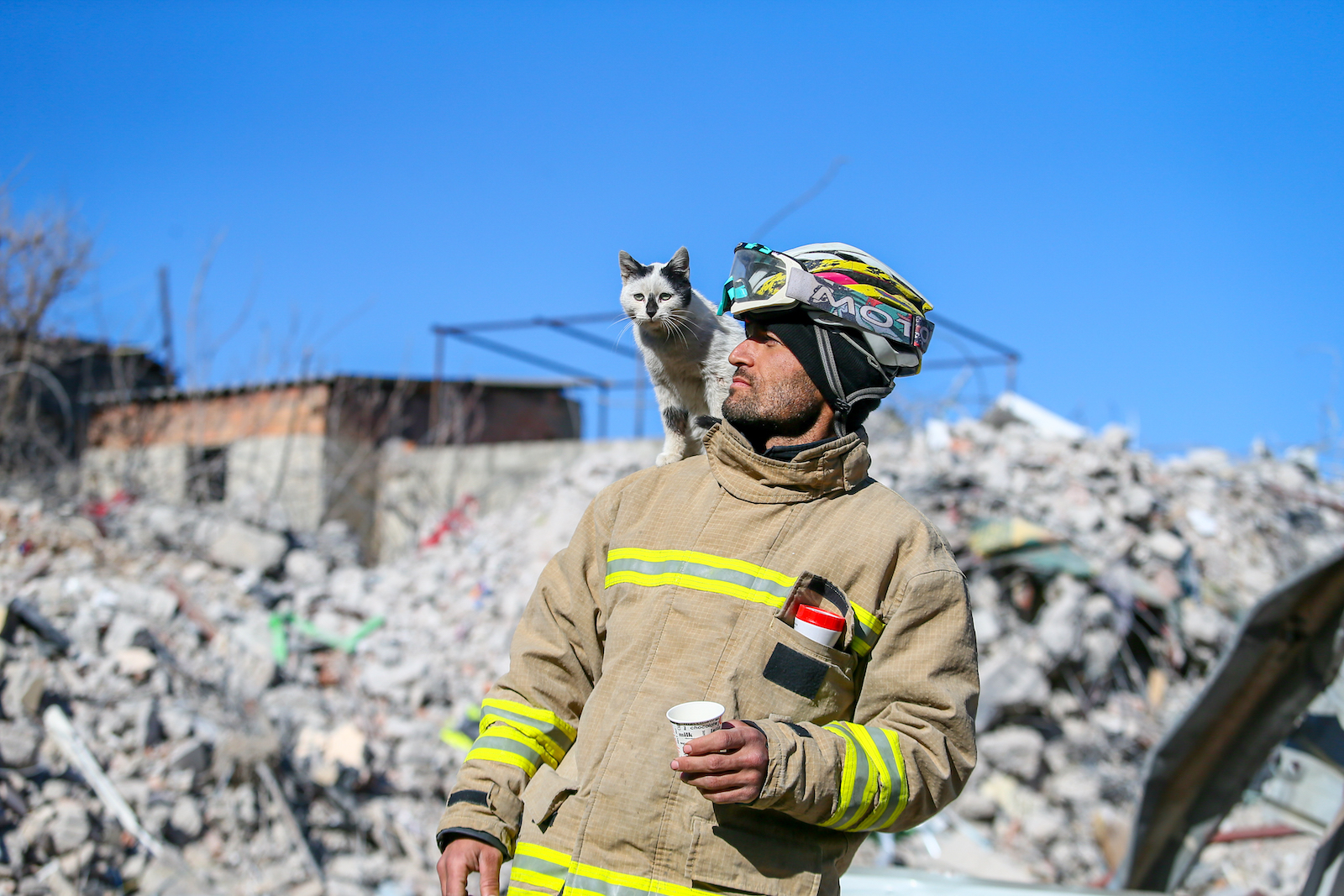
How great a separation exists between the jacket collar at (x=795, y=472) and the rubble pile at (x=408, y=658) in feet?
16.6

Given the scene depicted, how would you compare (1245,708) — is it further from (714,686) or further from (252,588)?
(252,588)

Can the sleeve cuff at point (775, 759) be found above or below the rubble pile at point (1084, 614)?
above

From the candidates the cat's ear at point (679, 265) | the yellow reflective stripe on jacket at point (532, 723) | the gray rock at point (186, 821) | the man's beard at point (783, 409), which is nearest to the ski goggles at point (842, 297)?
the man's beard at point (783, 409)

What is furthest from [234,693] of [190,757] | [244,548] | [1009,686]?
[1009,686]

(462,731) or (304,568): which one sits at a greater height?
(304,568)

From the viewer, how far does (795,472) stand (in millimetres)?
1878

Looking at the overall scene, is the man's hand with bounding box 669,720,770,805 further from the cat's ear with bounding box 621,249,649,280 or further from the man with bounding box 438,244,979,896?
the cat's ear with bounding box 621,249,649,280

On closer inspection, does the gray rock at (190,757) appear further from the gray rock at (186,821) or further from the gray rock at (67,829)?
the gray rock at (67,829)

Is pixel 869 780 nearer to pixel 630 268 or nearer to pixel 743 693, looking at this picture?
pixel 743 693

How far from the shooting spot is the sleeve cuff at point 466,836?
179 cm

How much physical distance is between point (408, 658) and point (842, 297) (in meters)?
7.72

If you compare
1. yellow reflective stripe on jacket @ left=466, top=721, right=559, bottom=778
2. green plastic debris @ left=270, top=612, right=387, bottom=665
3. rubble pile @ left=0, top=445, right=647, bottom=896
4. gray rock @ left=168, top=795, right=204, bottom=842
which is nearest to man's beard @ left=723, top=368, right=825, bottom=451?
yellow reflective stripe on jacket @ left=466, top=721, right=559, bottom=778

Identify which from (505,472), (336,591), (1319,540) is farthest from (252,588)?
(1319,540)

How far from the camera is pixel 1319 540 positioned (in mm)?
10000
